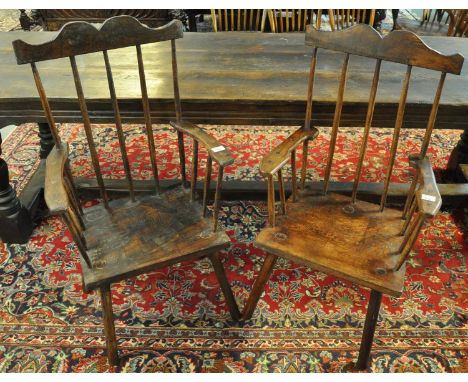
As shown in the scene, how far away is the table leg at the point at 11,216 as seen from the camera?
6.68 feet

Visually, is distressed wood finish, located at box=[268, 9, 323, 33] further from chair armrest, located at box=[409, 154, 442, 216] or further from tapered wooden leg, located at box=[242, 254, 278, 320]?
tapered wooden leg, located at box=[242, 254, 278, 320]

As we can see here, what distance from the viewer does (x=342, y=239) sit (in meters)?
1.57

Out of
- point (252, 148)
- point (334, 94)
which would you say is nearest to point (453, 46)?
point (334, 94)

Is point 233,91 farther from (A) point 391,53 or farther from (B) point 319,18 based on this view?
(B) point 319,18

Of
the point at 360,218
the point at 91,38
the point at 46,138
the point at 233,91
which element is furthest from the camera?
the point at 46,138

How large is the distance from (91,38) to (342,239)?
109 centimetres

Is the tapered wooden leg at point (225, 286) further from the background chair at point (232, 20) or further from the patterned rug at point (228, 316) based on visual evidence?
the background chair at point (232, 20)

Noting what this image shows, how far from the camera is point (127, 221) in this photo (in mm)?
1666

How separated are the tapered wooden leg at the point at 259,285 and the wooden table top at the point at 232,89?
56cm

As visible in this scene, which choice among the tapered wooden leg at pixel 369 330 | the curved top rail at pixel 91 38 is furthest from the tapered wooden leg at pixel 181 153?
the tapered wooden leg at pixel 369 330

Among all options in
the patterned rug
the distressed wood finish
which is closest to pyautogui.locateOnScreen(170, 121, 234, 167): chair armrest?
the patterned rug

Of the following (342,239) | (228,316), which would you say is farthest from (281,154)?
(228,316)

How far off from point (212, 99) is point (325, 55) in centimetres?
74
